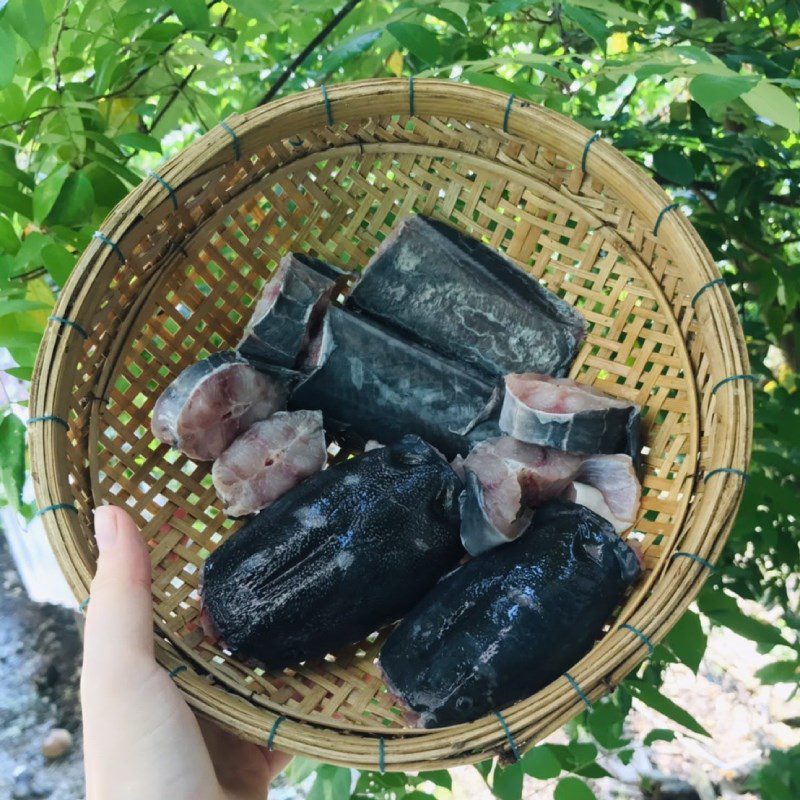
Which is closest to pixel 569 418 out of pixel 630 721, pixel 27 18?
pixel 27 18

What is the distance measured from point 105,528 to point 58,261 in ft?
1.26

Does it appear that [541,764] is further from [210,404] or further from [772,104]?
[772,104]

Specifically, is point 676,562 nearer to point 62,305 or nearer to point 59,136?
point 62,305

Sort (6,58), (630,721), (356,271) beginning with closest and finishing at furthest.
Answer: (6,58) < (356,271) < (630,721)

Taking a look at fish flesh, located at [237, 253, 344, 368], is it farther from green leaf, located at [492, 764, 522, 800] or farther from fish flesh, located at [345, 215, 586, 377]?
green leaf, located at [492, 764, 522, 800]

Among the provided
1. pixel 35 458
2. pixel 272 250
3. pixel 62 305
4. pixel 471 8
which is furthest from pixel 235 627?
pixel 471 8

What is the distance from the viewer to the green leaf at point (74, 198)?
3.71ft

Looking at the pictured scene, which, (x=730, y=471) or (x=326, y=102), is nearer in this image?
(x=730, y=471)

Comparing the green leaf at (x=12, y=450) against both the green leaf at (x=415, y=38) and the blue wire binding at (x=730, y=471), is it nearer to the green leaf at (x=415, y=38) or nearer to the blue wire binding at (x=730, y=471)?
the green leaf at (x=415, y=38)

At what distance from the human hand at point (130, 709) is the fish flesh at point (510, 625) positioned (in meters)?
0.30

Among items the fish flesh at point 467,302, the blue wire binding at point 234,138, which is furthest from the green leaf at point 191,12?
the fish flesh at point 467,302

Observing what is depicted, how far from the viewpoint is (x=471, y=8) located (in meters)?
1.28

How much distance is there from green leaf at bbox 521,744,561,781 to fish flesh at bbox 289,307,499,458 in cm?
49

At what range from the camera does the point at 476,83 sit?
118 centimetres
